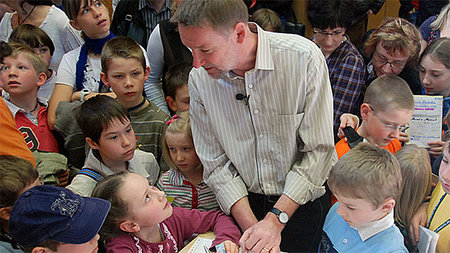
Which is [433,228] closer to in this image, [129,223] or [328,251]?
[328,251]

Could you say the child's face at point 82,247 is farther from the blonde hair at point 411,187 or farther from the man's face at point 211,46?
the blonde hair at point 411,187

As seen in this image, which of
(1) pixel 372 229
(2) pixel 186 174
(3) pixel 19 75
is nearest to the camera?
(1) pixel 372 229

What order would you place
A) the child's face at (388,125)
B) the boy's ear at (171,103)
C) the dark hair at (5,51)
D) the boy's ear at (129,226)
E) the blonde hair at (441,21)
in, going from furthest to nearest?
1. the boy's ear at (171,103)
2. the blonde hair at (441,21)
3. the dark hair at (5,51)
4. the child's face at (388,125)
5. the boy's ear at (129,226)

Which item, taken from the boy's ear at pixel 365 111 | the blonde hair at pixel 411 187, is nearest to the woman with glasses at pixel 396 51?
the boy's ear at pixel 365 111

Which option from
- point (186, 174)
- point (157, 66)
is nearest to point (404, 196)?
point (186, 174)

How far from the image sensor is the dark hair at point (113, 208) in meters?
1.24

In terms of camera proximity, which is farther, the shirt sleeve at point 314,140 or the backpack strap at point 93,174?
the backpack strap at point 93,174

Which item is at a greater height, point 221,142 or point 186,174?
point 221,142

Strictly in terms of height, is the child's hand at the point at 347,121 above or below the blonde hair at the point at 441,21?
below

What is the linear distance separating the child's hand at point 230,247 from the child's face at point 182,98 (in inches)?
35.0

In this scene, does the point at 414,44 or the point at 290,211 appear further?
the point at 414,44

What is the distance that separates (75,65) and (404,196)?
169 cm

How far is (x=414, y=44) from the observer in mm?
1876

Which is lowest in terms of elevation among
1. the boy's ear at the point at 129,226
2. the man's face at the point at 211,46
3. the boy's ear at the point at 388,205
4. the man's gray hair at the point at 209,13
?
the boy's ear at the point at 129,226
